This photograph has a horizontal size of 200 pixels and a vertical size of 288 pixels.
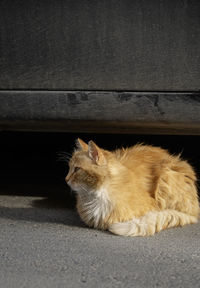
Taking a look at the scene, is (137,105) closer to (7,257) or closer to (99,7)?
(99,7)

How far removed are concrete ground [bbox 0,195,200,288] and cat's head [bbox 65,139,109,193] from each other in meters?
0.25

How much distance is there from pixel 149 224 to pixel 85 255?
507 millimetres

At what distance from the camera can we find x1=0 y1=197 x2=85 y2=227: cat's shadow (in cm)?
314

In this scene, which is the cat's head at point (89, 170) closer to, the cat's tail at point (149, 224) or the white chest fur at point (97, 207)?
the white chest fur at point (97, 207)

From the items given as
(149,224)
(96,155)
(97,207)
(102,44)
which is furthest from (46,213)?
(102,44)

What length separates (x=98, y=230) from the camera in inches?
116

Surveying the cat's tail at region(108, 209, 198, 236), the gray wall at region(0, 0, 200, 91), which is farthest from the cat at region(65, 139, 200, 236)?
the gray wall at region(0, 0, 200, 91)

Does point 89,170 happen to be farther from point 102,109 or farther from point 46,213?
point 46,213

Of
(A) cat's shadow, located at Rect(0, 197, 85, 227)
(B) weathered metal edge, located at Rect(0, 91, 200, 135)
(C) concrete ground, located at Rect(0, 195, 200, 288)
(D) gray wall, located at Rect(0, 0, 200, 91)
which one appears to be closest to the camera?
(C) concrete ground, located at Rect(0, 195, 200, 288)

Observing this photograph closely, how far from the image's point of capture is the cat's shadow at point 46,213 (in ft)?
10.3

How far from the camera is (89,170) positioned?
116 inches

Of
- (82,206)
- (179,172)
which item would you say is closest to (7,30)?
(82,206)

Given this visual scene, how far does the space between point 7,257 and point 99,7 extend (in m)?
1.36

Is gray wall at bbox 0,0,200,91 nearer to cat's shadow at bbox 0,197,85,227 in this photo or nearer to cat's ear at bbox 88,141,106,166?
cat's ear at bbox 88,141,106,166
